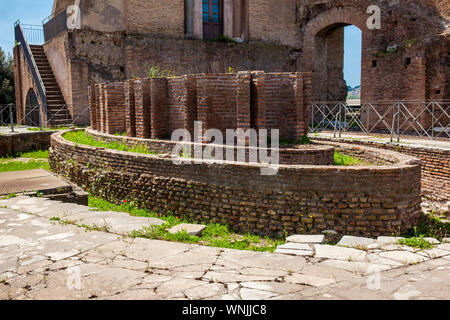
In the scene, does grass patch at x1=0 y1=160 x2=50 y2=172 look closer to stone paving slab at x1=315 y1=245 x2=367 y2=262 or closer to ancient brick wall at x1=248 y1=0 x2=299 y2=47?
stone paving slab at x1=315 y1=245 x2=367 y2=262

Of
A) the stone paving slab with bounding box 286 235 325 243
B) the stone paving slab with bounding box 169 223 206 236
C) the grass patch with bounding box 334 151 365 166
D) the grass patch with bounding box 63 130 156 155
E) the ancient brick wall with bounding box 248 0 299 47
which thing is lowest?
the stone paving slab with bounding box 169 223 206 236

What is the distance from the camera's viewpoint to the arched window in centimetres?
1839

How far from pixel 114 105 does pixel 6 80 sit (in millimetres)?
16405

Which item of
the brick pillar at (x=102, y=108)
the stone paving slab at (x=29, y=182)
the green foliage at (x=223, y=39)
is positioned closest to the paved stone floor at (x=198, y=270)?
the stone paving slab at (x=29, y=182)

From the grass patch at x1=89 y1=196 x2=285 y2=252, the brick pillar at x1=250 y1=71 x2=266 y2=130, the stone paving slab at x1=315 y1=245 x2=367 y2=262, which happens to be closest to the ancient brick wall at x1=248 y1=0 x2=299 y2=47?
the brick pillar at x1=250 y1=71 x2=266 y2=130

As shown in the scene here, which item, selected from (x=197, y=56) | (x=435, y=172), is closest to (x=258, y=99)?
(x=435, y=172)

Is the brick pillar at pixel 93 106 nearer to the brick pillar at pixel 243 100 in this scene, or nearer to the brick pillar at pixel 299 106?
the brick pillar at pixel 243 100

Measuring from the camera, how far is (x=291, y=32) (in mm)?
19000

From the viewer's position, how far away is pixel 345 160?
7648 mm

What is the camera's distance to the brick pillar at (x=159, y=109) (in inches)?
341

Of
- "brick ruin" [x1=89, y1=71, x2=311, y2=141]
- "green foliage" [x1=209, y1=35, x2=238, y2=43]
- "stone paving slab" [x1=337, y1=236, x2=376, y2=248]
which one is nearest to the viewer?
"stone paving slab" [x1=337, y1=236, x2=376, y2=248]

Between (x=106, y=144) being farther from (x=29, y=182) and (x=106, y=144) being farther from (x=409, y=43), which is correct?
(x=409, y=43)

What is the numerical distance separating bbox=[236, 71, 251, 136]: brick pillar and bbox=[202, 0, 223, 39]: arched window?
12028 millimetres

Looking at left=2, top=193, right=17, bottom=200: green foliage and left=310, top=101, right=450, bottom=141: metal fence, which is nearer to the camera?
left=2, top=193, right=17, bottom=200: green foliage
